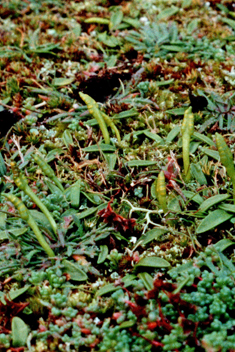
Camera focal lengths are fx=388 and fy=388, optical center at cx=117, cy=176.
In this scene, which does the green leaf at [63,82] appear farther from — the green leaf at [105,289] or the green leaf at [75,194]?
the green leaf at [105,289]

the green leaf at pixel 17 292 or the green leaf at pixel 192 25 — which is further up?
the green leaf at pixel 192 25

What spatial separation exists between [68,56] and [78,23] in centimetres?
80

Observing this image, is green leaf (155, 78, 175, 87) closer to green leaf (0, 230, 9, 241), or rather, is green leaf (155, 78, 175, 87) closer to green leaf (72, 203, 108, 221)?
green leaf (72, 203, 108, 221)

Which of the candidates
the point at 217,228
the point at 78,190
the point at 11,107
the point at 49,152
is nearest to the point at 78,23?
the point at 11,107

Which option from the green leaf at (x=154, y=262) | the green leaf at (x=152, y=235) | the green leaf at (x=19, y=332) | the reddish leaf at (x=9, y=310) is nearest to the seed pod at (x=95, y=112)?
the green leaf at (x=152, y=235)

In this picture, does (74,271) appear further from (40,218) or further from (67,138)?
(67,138)

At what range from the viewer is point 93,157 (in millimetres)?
3545

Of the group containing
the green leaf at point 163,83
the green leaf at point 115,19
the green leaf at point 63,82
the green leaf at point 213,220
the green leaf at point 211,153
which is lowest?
the green leaf at point 213,220

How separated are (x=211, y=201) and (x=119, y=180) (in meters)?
0.79

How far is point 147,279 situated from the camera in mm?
2590

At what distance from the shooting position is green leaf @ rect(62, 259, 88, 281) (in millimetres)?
2642

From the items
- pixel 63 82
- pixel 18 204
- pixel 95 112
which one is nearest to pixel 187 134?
pixel 95 112

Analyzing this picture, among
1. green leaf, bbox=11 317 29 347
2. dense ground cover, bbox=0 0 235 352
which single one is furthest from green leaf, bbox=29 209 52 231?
green leaf, bbox=11 317 29 347

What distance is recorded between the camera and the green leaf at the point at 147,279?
2.54m
